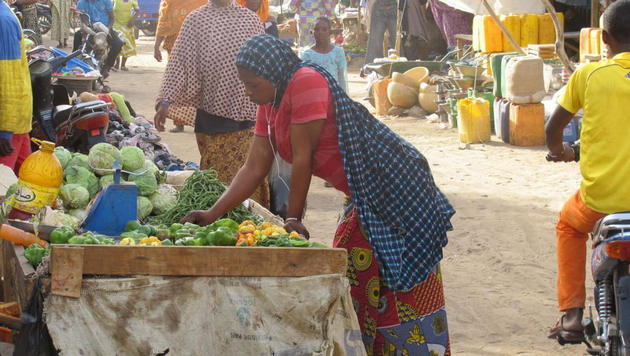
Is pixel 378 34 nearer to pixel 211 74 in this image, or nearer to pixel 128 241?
pixel 211 74

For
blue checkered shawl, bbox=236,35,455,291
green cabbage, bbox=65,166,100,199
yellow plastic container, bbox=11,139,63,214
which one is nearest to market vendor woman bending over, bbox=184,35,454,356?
blue checkered shawl, bbox=236,35,455,291

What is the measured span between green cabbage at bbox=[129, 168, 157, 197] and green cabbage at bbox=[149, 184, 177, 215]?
0.04m

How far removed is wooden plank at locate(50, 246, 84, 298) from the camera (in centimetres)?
312

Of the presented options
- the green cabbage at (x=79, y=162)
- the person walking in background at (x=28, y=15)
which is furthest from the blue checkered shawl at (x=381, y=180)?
the person walking in background at (x=28, y=15)

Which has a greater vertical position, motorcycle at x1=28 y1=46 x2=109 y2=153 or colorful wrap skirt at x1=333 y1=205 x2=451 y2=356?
motorcycle at x1=28 y1=46 x2=109 y2=153

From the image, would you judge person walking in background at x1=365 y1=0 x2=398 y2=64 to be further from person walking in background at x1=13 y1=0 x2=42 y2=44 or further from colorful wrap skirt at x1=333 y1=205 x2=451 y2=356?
colorful wrap skirt at x1=333 y1=205 x2=451 y2=356

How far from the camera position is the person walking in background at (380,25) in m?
17.1

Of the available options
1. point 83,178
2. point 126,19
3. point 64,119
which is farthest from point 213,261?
point 126,19

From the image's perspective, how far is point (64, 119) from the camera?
649 cm

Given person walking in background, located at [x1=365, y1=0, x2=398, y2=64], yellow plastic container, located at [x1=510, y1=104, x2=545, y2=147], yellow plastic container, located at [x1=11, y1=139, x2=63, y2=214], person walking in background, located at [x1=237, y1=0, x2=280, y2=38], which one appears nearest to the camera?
yellow plastic container, located at [x1=11, y1=139, x2=63, y2=214]

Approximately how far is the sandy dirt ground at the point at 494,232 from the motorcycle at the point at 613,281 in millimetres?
1087

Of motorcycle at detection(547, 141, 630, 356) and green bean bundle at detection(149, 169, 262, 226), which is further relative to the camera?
green bean bundle at detection(149, 169, 262, 226)

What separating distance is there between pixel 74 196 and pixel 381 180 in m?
1.92

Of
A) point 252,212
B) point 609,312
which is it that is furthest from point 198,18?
point 609,312
